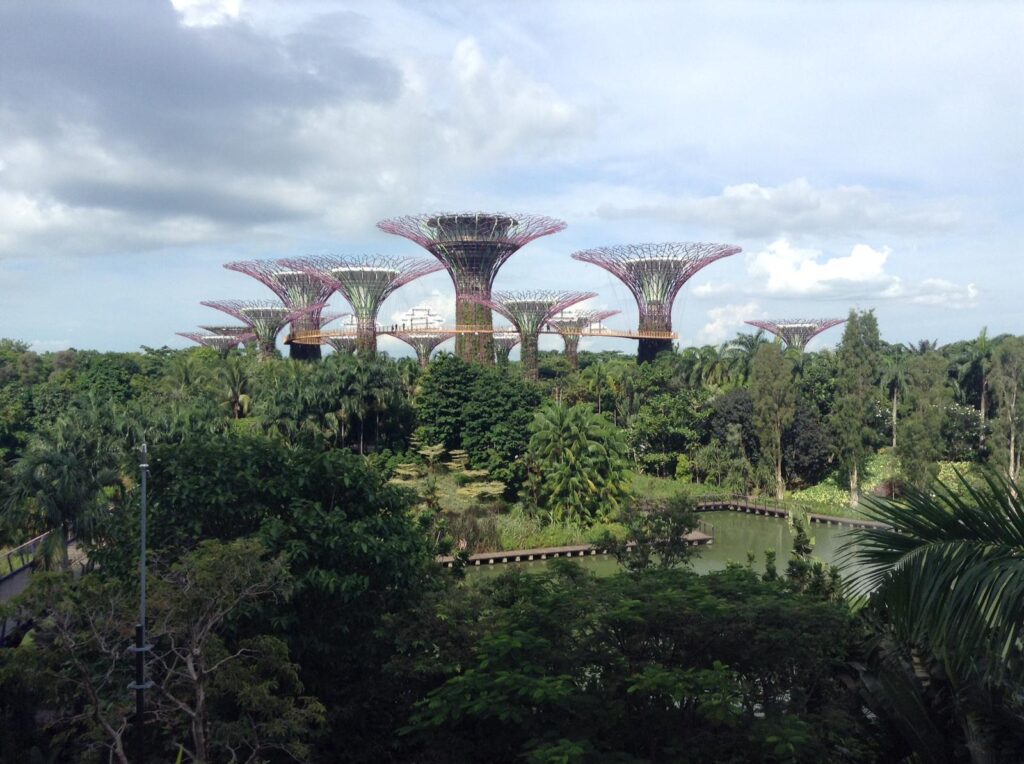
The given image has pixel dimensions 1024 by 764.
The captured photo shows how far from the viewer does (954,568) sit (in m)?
3.57

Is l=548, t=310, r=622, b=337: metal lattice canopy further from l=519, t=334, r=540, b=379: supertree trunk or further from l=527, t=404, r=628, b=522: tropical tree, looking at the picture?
l=527, t=404, r=628, b=522: tropical tree

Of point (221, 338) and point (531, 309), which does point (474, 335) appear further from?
point (221, 338)

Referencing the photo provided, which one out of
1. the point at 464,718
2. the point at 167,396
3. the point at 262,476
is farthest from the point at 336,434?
the point at 464,718

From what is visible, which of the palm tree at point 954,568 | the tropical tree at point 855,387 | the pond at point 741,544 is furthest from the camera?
the tropical tree at point 855,387

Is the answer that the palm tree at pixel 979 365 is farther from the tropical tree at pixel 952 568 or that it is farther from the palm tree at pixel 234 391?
the tropical tree at pixel 952 568

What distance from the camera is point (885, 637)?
902 centimetres

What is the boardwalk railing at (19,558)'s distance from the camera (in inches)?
584

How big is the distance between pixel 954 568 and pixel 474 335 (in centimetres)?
4238

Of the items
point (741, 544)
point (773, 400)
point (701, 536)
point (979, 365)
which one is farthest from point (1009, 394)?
point (701, 536)

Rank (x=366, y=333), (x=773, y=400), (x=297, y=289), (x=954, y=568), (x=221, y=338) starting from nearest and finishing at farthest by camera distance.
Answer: (x=954, y=568) → (x=773, y=400) → (x=366, y=333) → (x=297, y=289) → (x=221, y=338)

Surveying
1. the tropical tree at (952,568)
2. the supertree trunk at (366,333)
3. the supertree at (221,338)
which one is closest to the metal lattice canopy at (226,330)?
the supertree at (221,338)

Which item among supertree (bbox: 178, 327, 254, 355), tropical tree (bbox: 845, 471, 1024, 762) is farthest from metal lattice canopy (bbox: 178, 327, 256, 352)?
tropical tree (bbox: 845, 471, 1024, 762)

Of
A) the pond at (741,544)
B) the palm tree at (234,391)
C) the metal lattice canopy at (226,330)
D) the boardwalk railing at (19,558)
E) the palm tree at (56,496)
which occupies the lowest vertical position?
the pond at (741,544)

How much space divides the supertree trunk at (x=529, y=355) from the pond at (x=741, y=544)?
1827cm
